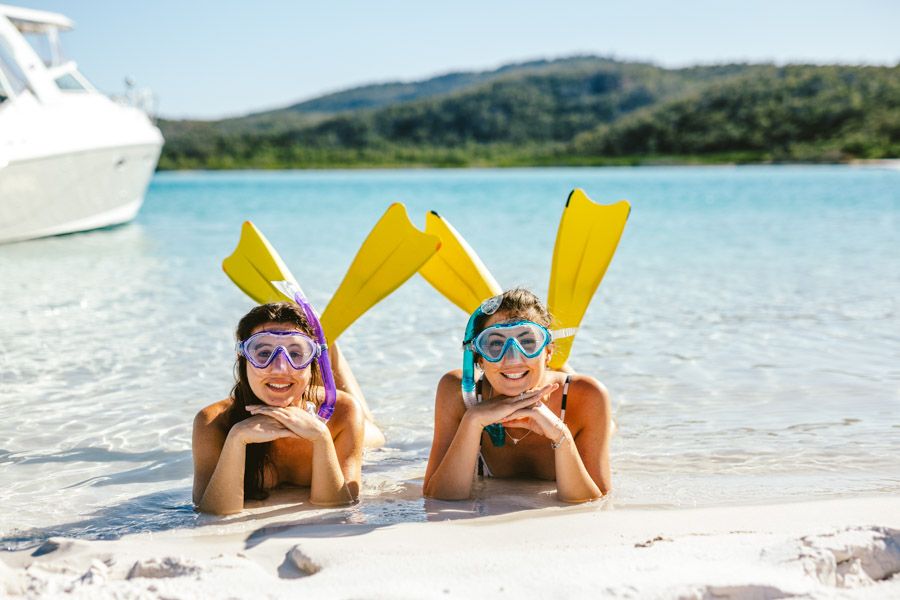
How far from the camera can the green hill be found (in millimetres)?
58500

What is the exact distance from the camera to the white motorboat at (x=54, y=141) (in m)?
13.3

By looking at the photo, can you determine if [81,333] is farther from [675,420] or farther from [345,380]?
[675,420]

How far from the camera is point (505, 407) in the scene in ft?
10.5

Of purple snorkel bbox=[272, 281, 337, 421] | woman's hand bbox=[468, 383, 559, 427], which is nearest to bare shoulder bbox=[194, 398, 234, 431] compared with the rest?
purple snorkel bbox=[272, 281, 337, 421]

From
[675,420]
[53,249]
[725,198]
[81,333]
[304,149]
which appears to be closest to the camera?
[675,420]

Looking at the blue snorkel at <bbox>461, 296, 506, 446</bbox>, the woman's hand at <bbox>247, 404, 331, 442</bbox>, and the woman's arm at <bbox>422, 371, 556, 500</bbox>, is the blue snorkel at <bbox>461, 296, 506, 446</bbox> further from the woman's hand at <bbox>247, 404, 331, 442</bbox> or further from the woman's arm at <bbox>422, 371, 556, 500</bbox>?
the woman's hand at <bbox>247, 404, 331, 442</bbox>

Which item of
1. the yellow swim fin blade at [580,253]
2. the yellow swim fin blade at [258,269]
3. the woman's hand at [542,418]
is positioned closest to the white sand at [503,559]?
the woman's hand at [542,418]

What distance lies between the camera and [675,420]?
481 centimetres

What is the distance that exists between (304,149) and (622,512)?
7723 cm

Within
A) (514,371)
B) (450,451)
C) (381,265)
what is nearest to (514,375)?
(514,371)

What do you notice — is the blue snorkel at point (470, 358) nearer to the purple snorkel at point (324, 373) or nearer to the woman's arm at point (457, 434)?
the woman's arm at point (457, 434)

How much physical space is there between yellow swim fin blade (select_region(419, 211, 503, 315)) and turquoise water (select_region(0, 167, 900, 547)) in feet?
2.45

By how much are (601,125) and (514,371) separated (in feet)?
276

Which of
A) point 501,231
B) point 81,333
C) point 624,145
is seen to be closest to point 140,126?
point 501,231
